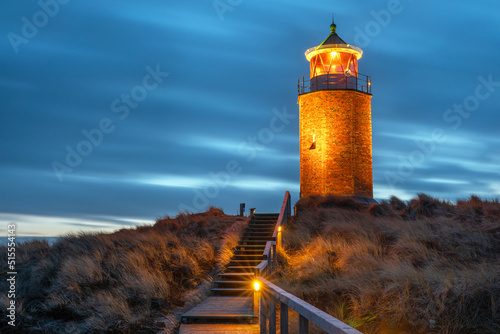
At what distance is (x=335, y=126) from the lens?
26.7 meters

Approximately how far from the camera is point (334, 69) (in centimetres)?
2741

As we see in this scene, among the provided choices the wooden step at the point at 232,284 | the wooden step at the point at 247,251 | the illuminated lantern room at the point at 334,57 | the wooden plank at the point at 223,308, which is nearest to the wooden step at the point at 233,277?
the wooden step at the point at 232,284

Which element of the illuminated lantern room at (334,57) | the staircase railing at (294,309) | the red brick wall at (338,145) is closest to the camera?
the staircase railing at (294,309)

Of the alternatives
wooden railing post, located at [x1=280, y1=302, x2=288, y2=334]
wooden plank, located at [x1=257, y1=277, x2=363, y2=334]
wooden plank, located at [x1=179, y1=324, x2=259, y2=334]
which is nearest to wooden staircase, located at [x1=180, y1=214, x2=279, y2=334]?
Answer: wooden plank, located at [x1=179, y1=324, x2=259, y2=334]

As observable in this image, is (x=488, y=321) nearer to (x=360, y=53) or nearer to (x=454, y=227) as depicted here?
(x=454, y=227)

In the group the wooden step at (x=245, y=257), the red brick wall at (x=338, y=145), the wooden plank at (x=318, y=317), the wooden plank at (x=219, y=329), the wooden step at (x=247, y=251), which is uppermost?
the red brick wall at (x=338, y=145)

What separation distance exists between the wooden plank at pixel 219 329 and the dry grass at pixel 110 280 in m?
1.10

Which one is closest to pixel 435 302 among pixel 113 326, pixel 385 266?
pixel 385 266

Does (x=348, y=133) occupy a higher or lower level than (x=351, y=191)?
higher

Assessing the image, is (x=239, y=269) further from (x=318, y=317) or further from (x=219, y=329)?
(x=318, y=317)

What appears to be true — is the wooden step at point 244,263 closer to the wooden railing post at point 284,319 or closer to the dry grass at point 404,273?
the dry grass at point 404,273

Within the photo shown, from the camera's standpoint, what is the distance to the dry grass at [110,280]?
10211 mm

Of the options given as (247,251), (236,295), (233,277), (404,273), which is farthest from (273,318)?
(247,251)

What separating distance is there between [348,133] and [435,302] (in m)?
19.8
